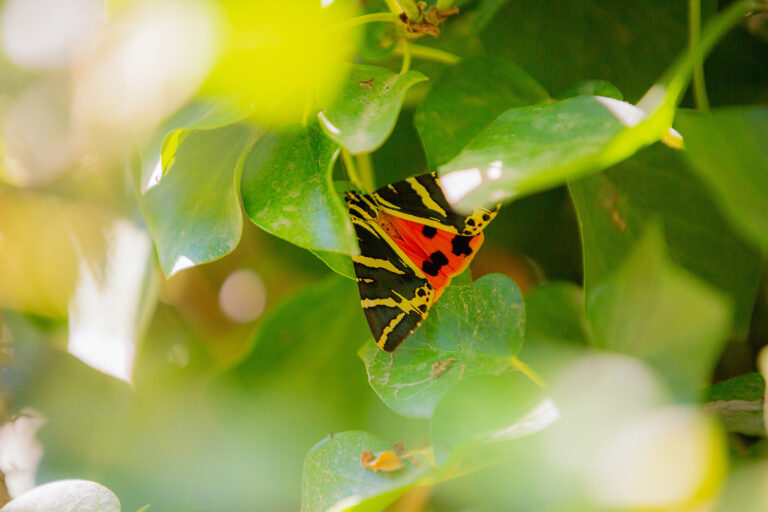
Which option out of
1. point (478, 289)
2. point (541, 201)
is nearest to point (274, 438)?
point (478, 289)

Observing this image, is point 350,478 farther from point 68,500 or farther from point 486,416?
point 68,500

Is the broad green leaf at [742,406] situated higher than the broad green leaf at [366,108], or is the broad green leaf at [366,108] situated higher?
the broad green leaf at [366,108]

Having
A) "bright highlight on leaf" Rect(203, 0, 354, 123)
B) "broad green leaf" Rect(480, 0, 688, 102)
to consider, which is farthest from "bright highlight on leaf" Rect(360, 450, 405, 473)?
"broad green leaf" Rect(480, 0, 688, 102)

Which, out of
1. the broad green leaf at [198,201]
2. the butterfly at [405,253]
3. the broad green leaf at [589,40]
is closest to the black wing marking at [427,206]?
the butterfly at [405,253]

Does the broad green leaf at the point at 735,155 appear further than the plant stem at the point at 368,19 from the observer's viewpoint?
No

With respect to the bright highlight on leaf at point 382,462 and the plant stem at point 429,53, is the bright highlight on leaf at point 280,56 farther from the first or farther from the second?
the bright highlight on leaf at point 382,462

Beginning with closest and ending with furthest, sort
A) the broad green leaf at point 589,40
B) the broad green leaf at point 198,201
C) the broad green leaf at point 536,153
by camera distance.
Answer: the broad green leaf at point 536,153
the broad green leaf at point 198,201
the broad green leaf at point 589,40
